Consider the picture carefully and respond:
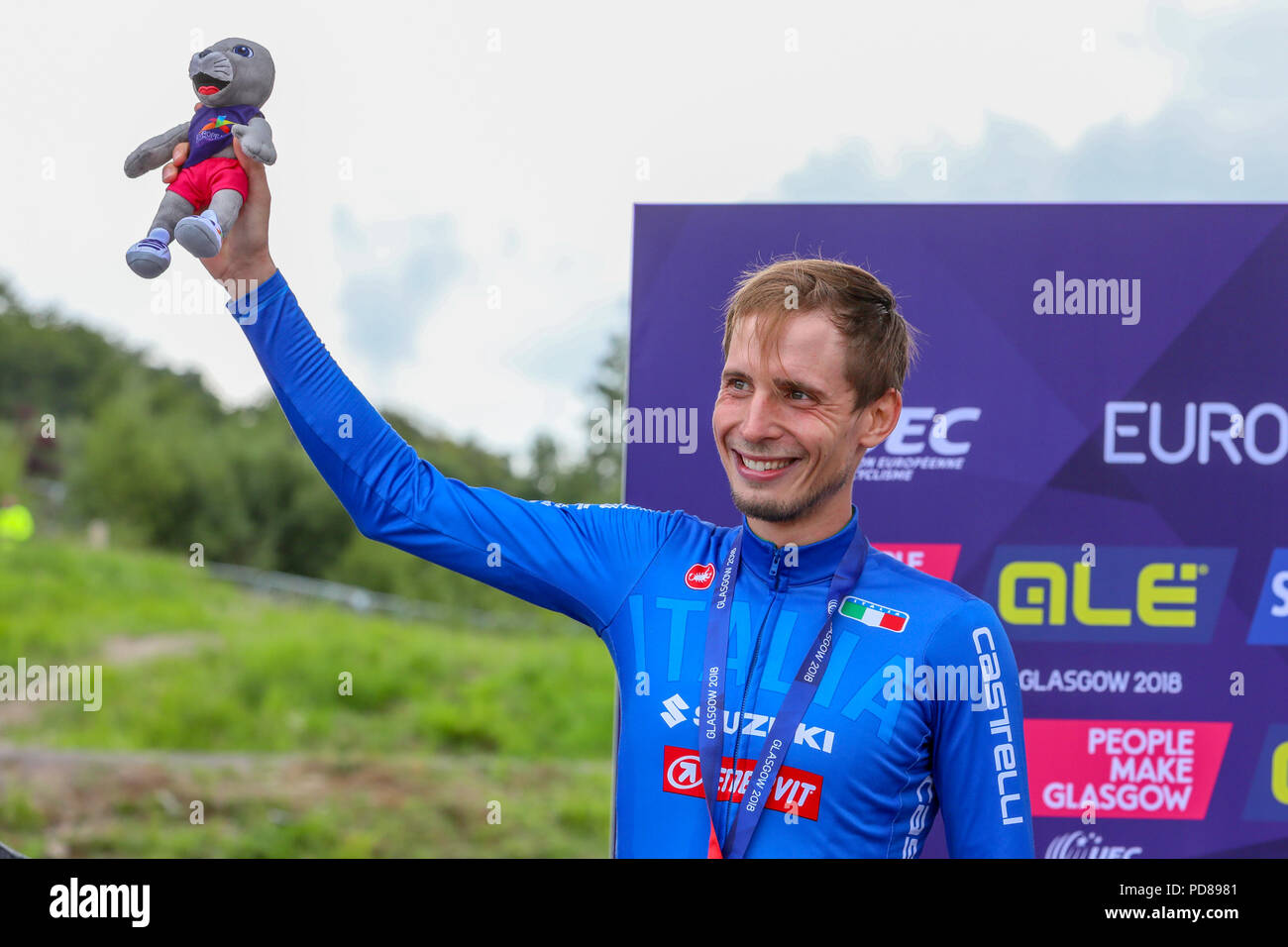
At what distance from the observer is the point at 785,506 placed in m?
1.79

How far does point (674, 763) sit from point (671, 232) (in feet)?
6.06

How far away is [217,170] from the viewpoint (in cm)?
171

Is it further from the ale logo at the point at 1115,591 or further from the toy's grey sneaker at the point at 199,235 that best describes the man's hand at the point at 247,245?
the ale logo at the point at 1115,591

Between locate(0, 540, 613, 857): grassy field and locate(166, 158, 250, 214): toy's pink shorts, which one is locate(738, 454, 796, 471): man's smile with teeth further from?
locate(0, 540, 613, 857): grassy field

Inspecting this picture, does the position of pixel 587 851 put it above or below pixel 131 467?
below

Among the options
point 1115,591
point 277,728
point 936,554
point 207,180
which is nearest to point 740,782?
point 207,180

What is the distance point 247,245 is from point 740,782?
3.96 feet

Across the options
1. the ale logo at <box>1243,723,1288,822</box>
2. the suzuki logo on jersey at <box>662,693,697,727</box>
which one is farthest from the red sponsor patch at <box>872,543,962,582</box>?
the suzuki logo on jersey at <box>662,693,697,727</box>

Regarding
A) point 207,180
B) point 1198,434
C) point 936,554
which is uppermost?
point 207,180

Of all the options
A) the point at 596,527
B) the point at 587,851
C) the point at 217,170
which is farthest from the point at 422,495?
the point at 587,851

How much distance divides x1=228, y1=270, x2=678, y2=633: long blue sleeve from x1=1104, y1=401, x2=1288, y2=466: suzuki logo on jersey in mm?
1762

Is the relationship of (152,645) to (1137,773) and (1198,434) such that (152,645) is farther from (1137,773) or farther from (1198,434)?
Answer: (1198,434)

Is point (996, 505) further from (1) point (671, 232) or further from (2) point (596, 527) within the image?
(2) point (596, 527)

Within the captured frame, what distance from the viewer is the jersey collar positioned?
1861 millimetres
